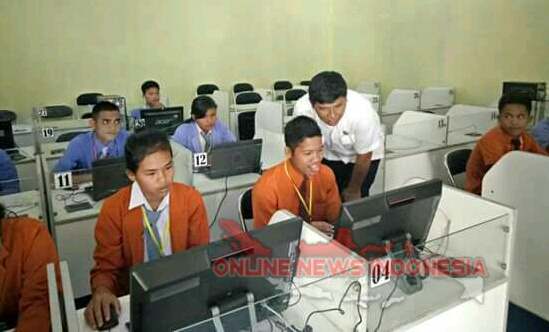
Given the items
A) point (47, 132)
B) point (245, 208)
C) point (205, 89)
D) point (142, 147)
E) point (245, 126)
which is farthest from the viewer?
point (205, 89)

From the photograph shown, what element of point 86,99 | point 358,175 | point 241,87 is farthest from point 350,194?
point 241,87

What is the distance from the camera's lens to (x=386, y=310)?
136 cm

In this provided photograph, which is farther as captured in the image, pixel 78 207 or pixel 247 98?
pixel 247 98

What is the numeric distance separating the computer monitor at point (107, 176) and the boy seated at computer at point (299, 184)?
0.87 meters

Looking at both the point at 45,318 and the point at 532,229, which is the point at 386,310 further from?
the point at 532,229

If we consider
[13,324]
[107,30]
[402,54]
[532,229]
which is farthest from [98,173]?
[402,54]

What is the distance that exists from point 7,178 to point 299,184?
184 cm

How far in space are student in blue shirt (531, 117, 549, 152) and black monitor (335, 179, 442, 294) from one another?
83.5 inches

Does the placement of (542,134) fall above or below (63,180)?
above

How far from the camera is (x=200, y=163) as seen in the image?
299cm

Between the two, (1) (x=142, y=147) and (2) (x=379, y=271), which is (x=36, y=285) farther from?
(2) (x=379, y=271)

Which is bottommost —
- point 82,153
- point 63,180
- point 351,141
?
point 63,180

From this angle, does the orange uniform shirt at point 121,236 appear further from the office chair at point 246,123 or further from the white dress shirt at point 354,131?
the office chair at point 246,123

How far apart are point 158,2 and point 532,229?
546 centimetres
